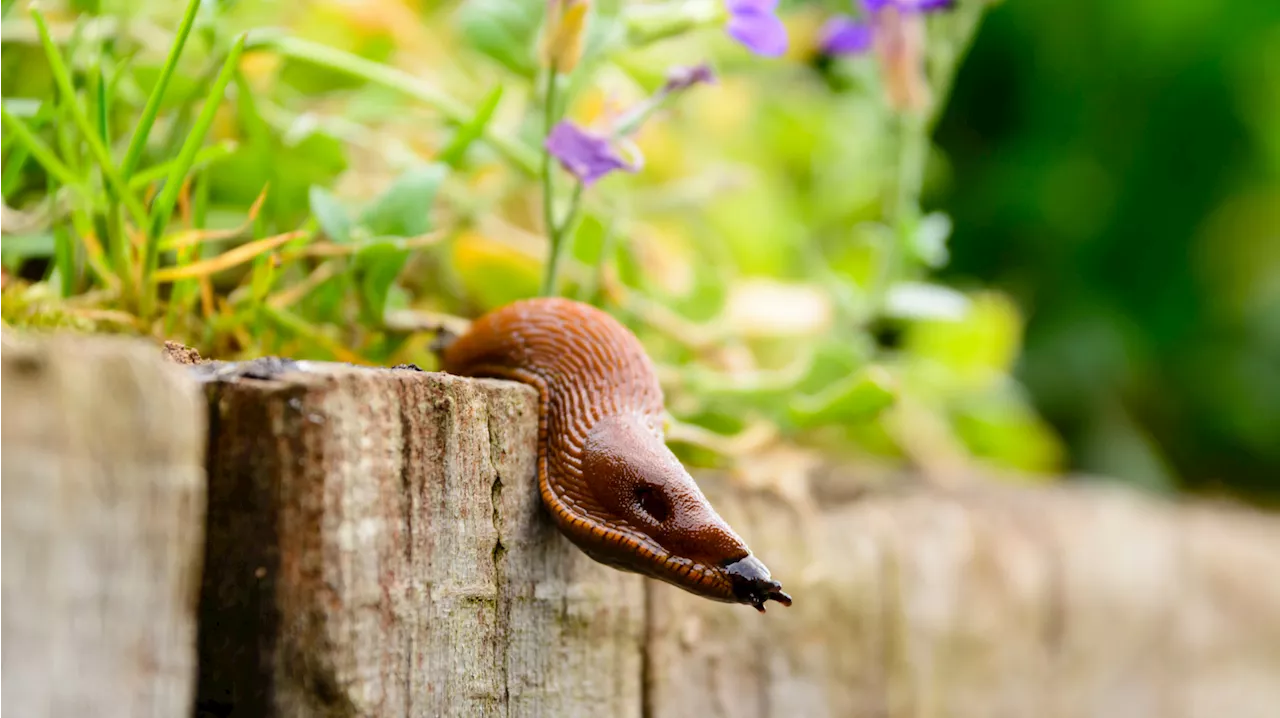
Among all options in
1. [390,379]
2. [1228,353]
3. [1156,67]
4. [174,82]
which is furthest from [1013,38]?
[390,379]

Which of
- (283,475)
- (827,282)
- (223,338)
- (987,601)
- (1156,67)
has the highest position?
(1156,67)

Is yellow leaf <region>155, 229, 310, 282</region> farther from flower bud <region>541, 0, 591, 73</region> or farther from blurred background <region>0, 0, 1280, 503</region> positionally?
flower bud <region>541, 0, 591, 73</region>

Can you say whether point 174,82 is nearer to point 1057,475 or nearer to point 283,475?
point 283,475

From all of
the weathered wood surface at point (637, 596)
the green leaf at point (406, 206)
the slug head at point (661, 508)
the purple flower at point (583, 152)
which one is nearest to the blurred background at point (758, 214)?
the green leaf at point (406, 206)

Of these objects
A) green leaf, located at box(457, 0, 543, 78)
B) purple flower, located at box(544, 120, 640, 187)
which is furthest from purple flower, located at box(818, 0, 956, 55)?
purple flower, located at box(544, 120, 640, 187)

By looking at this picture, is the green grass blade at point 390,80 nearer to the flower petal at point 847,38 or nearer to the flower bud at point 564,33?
the flower bud at point 564,33

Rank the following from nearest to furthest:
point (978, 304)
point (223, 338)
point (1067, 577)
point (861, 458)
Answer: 1. point (223, 338)
2. point (1067, 577)
3. point (861, 458)
4. point (978, 304)

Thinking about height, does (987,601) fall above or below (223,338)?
below
